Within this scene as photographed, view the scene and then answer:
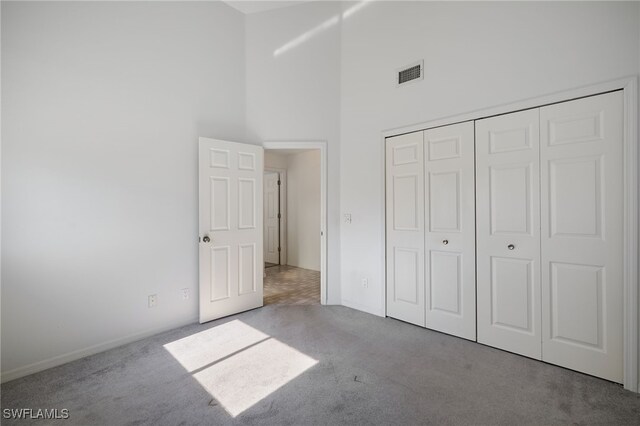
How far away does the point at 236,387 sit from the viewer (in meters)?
2.07

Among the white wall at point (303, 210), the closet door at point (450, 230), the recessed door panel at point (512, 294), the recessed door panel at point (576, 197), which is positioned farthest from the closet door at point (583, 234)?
the white wall at point (303, 210)

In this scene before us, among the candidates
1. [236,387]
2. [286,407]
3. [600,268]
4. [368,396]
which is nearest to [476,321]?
[600,268]

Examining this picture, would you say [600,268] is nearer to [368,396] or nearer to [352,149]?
[368,396]

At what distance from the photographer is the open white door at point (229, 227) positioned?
10.8 feet

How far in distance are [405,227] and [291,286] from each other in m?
2.37

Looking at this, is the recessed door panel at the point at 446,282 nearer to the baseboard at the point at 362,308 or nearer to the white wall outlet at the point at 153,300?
the baseboard at the point at 362,308

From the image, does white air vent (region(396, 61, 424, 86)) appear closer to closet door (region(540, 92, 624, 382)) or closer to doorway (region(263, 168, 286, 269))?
closet door (region(540, 92, 624, 382))

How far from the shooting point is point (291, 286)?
4.85 meters

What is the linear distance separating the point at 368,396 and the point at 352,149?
108 inches

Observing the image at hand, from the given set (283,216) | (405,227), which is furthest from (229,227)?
(283,216)

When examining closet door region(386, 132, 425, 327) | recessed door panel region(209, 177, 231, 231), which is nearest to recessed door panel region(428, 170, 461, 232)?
closet door region(386, 132, 425, 327)

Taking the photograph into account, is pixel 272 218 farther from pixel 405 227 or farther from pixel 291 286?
pixel 405 227

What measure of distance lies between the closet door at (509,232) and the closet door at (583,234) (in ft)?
0.26

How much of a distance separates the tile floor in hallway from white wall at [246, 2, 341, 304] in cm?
52
